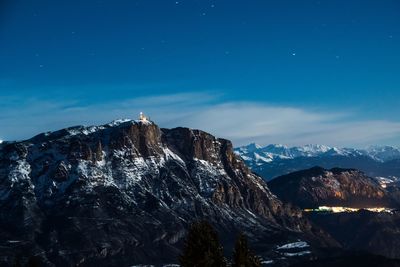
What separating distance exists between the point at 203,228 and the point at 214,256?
15.3 ft

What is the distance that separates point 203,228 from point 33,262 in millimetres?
54739

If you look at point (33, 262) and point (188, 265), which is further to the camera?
point (33, 262)

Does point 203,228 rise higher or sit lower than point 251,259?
higher

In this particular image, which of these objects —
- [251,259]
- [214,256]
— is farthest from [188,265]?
[251,259]

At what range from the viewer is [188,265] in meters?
97.2

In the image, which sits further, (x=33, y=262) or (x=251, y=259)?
(x=33, y=262)

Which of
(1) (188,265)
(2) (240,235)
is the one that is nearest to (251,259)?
(2) (240,235)

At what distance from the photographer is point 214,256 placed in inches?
3821

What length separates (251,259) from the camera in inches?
3991

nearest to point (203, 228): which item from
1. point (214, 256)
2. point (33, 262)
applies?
point (214, 256)

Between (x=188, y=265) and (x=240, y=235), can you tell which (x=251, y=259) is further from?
(x=188, y=265)

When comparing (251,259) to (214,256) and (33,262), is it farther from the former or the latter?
(33,262)

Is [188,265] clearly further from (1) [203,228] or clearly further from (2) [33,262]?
(2) [33,262]

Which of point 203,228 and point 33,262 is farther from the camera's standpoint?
point 33,262
